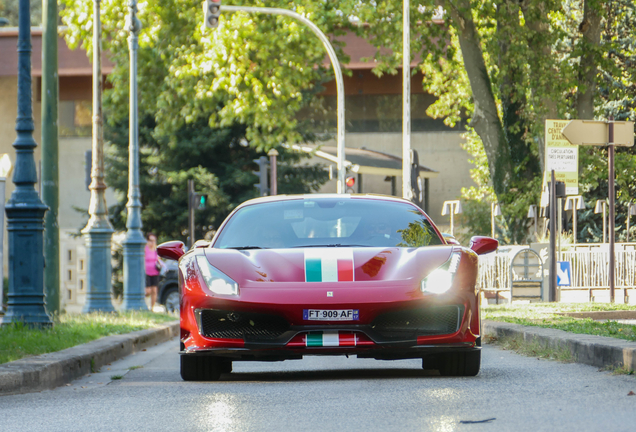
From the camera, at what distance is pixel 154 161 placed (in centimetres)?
Result: 3475

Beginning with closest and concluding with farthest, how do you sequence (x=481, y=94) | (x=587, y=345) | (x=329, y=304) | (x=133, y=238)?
(x=329, y=304) < (x=587, y=345) < (x=133, y=238) < (x=481, y=94)

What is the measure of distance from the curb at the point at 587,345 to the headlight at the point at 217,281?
2.82 metres

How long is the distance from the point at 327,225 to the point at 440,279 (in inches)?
46.1

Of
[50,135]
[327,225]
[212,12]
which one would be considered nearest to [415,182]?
[212,12]

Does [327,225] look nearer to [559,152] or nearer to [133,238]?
[559,152]

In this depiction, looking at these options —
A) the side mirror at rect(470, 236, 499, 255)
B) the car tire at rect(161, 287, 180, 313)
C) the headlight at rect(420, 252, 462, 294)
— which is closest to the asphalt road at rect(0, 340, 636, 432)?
the headlight at rect(420, 252, 462, 294)

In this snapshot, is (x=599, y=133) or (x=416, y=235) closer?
(x=416, y=235)

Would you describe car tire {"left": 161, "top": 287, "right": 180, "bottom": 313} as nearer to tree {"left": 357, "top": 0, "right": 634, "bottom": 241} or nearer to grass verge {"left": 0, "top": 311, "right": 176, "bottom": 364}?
tree {"left": 357, "top": 0, "right": 634, "bottom": 241}

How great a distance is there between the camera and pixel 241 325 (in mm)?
7488

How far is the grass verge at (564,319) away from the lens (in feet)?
34.4

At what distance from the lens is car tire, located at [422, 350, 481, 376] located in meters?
7.85

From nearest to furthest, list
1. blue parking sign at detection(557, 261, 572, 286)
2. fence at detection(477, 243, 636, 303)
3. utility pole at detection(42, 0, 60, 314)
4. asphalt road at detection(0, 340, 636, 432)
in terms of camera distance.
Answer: asphalt road at detection(0, 340, 636, 432)
utility pole at detection(42, 0, 60, 314)
blue parking sign at detection(557, 261, 572, 286)
fence at detection(477, 243, 636, 303)

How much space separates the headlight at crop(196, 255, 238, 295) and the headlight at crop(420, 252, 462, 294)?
1.25 meters

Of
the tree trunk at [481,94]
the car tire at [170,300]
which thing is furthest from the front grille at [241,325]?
the car tire at [170,300]
